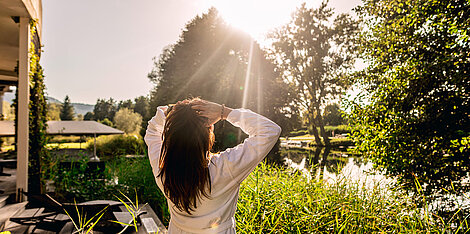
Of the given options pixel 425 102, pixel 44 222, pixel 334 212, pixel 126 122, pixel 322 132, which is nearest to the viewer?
pixel 334 212

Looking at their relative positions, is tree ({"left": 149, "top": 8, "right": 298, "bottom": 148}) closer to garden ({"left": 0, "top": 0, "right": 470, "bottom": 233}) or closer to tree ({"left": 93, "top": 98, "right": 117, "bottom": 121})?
garden ({"left": 0, "top": 0, "right": 470, "bottom": 233})

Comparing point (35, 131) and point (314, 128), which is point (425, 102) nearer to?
point (35, 131)

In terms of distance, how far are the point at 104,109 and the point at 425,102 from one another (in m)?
59.0

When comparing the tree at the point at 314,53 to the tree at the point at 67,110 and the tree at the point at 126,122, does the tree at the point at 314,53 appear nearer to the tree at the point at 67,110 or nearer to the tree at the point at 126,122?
the tree at the point at 126,122

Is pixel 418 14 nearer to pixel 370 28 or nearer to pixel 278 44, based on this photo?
pixel 370 28

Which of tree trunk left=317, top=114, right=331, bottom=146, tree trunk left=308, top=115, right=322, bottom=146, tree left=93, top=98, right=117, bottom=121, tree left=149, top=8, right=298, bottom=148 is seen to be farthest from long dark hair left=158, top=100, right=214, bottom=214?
tree left=93, top=98, right=117, bottom=121

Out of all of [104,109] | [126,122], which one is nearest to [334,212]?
[126,122]

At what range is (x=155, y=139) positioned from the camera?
4.62 feet

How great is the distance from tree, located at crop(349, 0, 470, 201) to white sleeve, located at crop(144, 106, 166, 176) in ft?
11.3

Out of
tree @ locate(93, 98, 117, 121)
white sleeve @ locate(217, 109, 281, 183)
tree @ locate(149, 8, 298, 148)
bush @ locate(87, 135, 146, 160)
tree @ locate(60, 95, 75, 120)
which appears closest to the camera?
white sleeve @ locate(217, 109, 281, 183)

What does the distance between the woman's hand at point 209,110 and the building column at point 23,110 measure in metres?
4.56

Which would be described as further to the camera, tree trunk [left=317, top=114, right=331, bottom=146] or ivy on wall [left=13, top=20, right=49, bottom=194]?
tree trunk [left=317, top=114, right=331, bottom=146]

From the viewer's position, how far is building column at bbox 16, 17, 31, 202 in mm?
4560

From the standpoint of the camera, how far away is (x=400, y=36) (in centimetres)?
455
